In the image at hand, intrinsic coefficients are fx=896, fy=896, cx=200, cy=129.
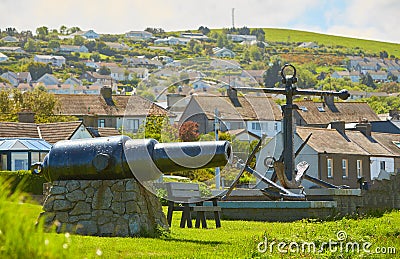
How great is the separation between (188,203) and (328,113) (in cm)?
8172

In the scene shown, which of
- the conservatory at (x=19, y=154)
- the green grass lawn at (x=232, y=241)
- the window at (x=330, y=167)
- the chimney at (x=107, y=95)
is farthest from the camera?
the chimney at (x=107, y=95)

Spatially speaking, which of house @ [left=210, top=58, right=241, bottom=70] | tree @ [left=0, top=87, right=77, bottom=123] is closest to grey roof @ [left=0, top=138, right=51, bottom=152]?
house @ [left=210, top=58, right=241, bottom=70]

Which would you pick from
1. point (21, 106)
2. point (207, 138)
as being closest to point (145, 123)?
point (207, 138)

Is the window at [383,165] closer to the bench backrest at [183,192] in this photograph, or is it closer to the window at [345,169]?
the window at [345,169]

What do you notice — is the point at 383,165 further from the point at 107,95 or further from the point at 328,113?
the point at 107,95

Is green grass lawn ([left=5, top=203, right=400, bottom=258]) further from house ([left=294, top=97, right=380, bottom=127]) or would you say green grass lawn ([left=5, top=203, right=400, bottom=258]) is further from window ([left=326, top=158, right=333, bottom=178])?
house ([left=294, top=97, right=380, bottom=127])

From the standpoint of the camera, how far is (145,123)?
18.7m

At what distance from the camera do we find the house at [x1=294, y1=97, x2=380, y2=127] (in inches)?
3755

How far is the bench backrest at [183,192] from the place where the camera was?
69.6 ft

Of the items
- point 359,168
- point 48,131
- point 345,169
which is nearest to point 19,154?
point 48,131

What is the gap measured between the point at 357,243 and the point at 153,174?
401 centimetres

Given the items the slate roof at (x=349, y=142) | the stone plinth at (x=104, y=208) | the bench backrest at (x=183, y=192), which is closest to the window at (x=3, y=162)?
the slate roof at (x=349, y=142)

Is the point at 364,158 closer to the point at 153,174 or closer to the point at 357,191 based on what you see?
the point at 357,191

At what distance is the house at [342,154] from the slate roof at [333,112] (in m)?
26.1
